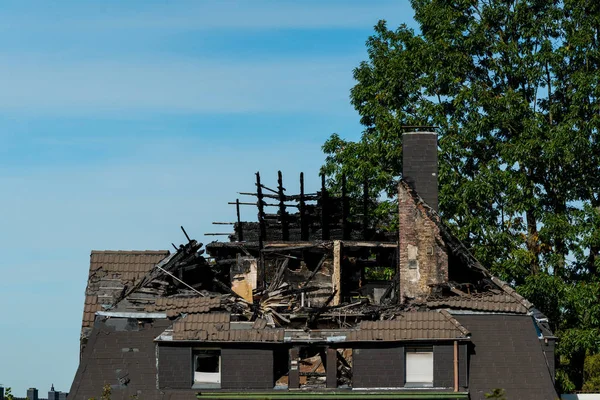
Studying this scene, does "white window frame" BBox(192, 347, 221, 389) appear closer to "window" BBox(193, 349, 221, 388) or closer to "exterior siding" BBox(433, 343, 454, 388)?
"window" BBox(193, 349, 221, 388)

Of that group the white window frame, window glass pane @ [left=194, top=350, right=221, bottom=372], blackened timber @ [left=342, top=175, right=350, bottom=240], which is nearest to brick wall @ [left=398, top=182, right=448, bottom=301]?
blackened timber @ [left=342, top=175, right=350, bottom=240]

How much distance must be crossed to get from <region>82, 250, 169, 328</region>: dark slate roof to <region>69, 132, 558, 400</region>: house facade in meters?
0.04

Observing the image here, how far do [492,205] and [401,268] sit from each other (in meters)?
11.2

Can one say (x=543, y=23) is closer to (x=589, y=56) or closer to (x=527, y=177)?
(x=589, y=56)

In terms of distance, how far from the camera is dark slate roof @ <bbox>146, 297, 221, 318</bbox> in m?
35.9

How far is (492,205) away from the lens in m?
48.5

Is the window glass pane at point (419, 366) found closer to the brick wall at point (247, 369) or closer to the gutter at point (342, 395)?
the gutter at point (342, 395)

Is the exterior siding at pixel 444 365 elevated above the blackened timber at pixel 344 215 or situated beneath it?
situated beneath

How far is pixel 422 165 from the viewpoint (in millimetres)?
39344

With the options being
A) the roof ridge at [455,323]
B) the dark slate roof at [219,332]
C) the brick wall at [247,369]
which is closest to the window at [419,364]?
the roof ridge at [455,323]

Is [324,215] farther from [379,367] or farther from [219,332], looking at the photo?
[379,367]

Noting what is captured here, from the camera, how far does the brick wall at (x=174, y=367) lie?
35312 mm

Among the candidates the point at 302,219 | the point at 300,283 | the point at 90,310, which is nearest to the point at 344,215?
the point at 302,219

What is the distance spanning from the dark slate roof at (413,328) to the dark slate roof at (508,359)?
0.58m
